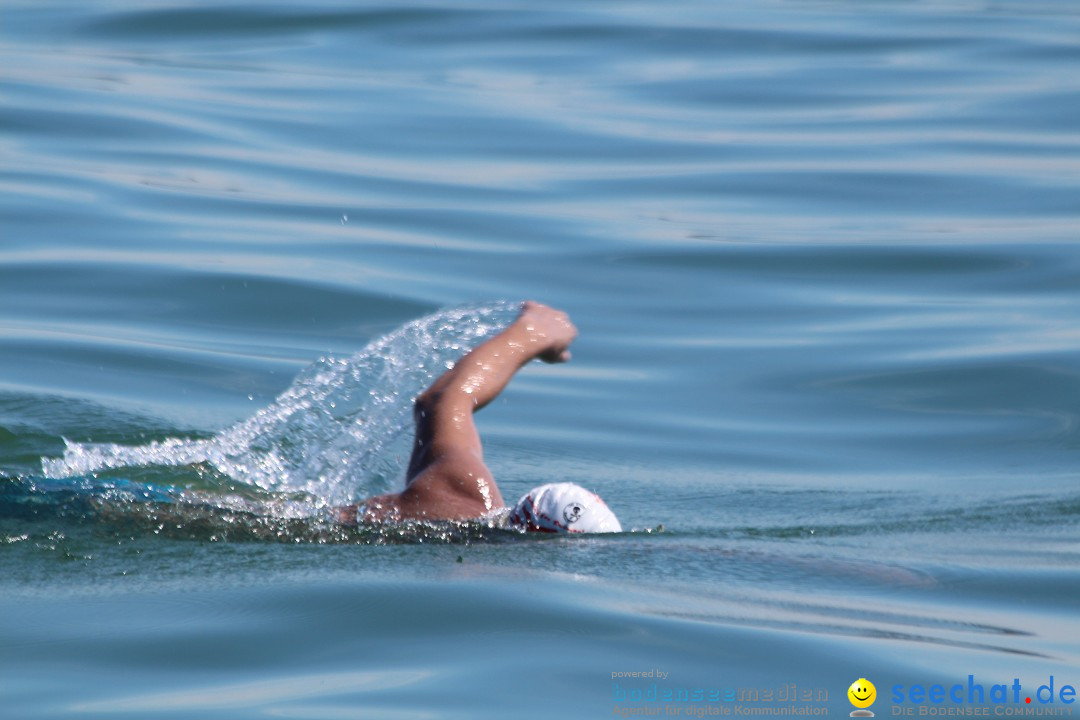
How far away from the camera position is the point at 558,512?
6.74m

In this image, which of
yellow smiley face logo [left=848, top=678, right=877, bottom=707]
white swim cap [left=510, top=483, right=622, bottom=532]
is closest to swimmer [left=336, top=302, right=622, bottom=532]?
white swim cap [left=510, top=483, right=622, bottom=532]

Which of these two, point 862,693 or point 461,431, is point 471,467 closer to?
point 461,431

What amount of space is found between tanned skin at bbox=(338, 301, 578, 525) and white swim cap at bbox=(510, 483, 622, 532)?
0.16 metres

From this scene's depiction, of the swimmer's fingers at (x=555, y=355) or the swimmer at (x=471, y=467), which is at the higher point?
the swimmer's fingers at (x=555, y=355)

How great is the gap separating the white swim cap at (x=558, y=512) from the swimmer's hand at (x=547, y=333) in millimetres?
914

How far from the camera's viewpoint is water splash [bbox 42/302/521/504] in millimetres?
8188

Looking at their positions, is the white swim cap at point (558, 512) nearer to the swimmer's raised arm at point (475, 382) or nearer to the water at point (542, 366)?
the water at point (542, 366)

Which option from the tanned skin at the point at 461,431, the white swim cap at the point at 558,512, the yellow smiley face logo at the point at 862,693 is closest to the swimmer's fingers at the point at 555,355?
the tanned skin at the point at 461,431

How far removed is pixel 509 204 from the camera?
15.5 metres

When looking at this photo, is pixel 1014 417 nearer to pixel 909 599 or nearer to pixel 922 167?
pixel 909 599

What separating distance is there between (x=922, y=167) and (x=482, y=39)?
8303mm

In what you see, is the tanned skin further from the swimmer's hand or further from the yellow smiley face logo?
the yellow smiley face logo

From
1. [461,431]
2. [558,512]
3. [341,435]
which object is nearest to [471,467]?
[461,431]

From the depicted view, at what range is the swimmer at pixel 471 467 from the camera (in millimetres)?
6738
